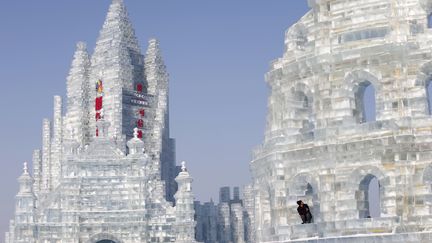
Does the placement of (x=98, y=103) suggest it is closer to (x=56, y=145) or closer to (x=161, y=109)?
(x=161, y=109)

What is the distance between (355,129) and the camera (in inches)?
1129

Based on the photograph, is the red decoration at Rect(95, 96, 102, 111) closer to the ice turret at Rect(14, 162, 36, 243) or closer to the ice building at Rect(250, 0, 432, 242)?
the ice turret at Rect(14, 162, 36, 243)

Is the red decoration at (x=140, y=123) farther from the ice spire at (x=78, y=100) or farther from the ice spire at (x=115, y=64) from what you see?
the ice spire at (x=78, y=100)

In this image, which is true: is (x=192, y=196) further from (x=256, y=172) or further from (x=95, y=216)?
(x=256, y=172)

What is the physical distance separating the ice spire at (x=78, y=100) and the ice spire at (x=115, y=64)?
683 mm

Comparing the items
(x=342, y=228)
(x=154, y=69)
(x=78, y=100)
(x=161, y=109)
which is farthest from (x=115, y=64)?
(x=342, y=228)

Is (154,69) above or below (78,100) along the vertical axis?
above

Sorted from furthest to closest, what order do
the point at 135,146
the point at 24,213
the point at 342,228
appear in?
1. the point at 135,146
2. the point at 24,213
3. the point at 342,228

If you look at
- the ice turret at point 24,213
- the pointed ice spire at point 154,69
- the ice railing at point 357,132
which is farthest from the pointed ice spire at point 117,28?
the ice railing at point 357,132

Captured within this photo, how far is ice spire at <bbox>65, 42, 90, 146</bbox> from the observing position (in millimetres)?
85812

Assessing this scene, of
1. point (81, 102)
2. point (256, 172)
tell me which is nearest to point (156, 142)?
point (81, 102)

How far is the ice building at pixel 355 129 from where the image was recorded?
2784 cm

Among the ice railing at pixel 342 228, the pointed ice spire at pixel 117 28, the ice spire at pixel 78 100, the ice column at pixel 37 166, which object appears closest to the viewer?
the ice railing at pixel 342 228

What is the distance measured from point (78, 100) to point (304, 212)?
59.8 metres
